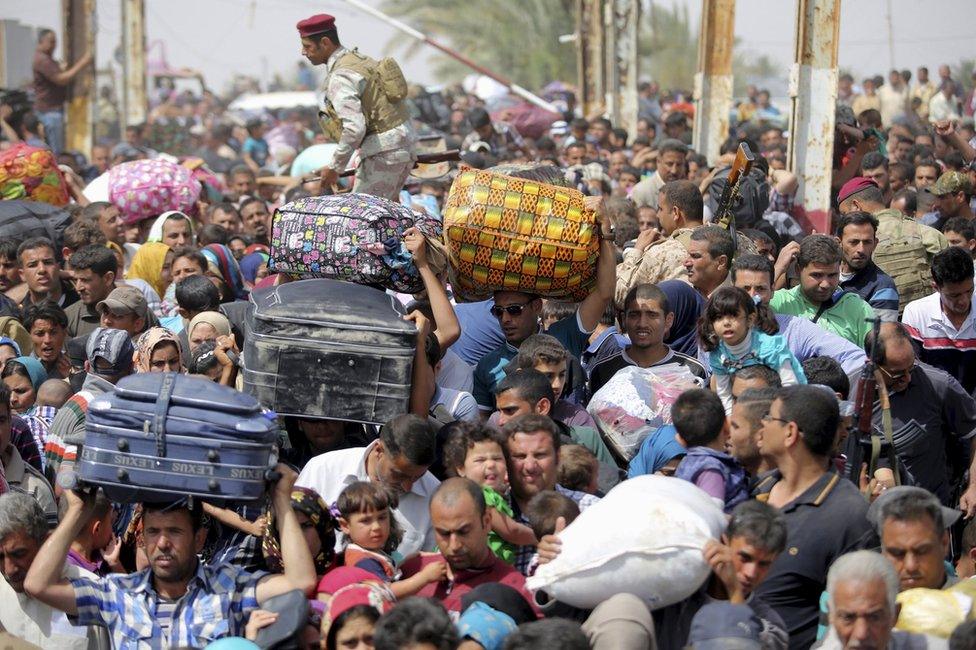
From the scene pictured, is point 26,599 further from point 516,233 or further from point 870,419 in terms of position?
point 870,419

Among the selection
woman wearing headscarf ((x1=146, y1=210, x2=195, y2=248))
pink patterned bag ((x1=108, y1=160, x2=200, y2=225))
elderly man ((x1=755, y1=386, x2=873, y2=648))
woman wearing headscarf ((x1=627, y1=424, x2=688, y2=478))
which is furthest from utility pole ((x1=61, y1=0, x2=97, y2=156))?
elderly man ((x1=755, y1=386, x2=873, y2=648))

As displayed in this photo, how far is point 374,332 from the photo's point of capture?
6.61m

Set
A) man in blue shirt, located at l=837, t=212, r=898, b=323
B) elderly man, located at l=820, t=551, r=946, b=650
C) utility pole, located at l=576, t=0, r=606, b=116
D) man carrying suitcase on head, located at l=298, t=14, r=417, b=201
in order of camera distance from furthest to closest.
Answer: utility pole, located at l=576, t=0, r=606, b=116, man carrying suitcase on head, located at l=298, t=14, r=417, b=201, man in blue shirt, located at l=837, t=212, r=898, b=323, elderly man, located at l=820, t=551, r=946, b=650

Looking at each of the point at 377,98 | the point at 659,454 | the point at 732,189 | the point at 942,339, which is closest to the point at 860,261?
the point at 942,339

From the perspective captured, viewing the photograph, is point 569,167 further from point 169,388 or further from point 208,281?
point 169,388

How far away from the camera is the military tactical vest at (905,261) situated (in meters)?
9.98

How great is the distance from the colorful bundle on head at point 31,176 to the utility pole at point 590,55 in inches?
553

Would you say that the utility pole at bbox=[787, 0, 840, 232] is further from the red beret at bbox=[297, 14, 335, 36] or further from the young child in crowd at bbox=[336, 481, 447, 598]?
the young child in crowd at bbox=[336, 481, 447, 598]

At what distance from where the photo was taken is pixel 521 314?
766 cm

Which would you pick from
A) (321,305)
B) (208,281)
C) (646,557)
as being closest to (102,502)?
(321,305)

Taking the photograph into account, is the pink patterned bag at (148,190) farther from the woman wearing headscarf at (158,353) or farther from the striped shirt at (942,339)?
the striped shirt at (942,339)

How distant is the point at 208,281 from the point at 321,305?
2.44 metres

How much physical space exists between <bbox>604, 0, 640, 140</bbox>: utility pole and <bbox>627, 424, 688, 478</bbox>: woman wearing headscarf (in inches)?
714

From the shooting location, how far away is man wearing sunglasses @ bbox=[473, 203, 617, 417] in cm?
746
